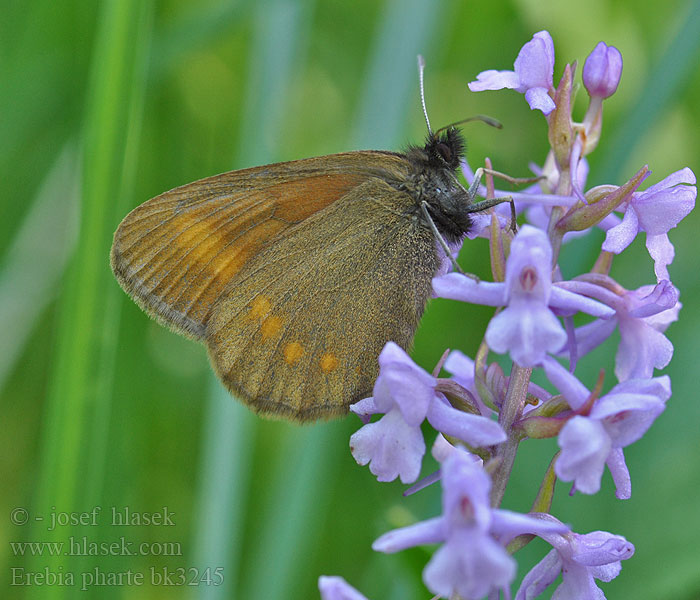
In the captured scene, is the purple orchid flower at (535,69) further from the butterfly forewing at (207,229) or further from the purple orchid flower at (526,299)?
the butterfly forewing at (207,229)

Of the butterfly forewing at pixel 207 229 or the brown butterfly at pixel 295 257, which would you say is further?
the butterfly forewing at pixel 207 229

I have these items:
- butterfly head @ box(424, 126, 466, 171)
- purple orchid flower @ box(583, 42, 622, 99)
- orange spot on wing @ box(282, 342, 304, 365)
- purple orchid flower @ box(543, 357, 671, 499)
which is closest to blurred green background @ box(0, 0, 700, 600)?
orange spot on wing @ box(282, 342, 304, 365)

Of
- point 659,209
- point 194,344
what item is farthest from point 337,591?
point 194,344

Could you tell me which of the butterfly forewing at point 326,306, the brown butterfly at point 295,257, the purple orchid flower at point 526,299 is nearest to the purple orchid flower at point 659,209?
the purple orchid flower at point 526,299

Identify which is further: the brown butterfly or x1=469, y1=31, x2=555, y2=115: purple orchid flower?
the brown butterfly

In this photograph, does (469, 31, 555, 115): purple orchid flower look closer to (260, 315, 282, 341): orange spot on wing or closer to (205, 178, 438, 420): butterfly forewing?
(205, 178, 438, 420): butterfly forewing

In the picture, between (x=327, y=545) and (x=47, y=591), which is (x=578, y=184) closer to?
(x=47, y=591)

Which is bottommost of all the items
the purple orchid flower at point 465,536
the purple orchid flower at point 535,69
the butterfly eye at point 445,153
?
the purple orchid flower at point 465,536
